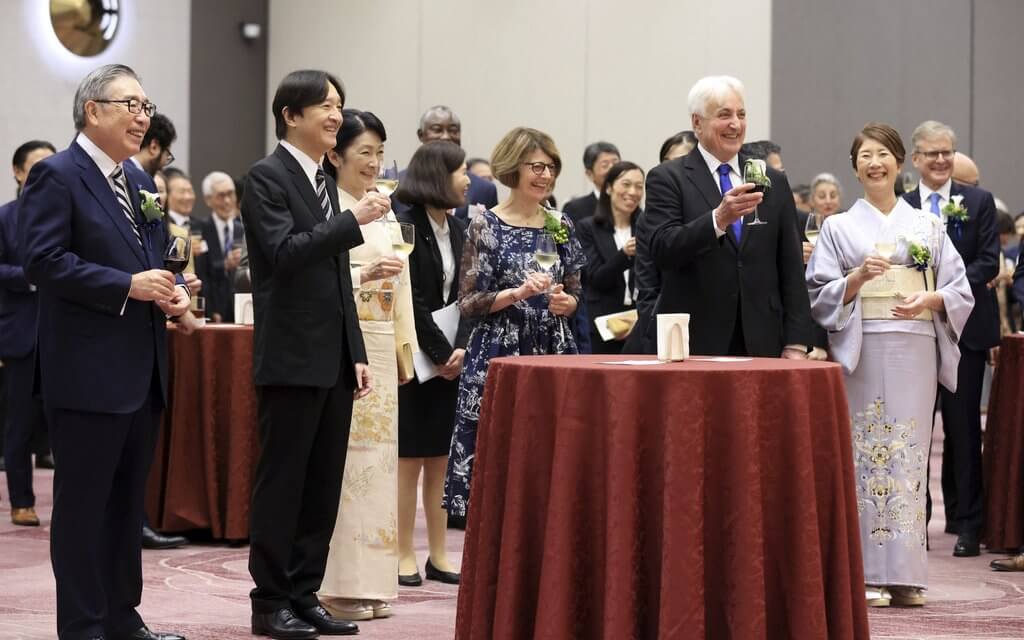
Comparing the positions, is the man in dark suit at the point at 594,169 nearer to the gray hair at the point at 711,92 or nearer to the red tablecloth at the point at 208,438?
the red tablecloth at the point at 208,438

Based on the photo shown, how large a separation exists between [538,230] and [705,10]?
21.4 feet

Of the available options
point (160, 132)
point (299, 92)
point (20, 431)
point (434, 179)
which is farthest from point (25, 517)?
point (299, 92)

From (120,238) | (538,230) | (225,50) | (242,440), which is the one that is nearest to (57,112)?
(225,50)

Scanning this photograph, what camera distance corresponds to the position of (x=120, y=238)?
11.7 ft

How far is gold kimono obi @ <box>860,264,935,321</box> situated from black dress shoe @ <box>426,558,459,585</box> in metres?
1.65

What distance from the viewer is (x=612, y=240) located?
6.82m

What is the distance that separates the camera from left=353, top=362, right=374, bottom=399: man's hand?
3.95 m

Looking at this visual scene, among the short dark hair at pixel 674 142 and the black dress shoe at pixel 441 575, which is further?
the short dark hair at pixel 674 142

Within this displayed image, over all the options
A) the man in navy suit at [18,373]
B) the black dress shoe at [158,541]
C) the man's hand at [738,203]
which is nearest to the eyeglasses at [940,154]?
the man's hand at [738,203]

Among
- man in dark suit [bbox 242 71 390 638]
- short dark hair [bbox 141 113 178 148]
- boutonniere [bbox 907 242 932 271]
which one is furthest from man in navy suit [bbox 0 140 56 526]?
boutonniere [bbox 907 242 932 271]

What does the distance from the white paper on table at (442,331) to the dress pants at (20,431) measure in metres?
2.24

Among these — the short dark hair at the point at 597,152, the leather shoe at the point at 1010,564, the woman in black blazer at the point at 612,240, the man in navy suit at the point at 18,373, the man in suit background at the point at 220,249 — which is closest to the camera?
the leather shoe at the point at 1010,564

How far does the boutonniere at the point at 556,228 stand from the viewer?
4723 mm

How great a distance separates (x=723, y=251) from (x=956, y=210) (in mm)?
2177
